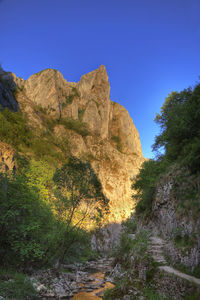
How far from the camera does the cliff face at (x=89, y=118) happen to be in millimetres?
67244

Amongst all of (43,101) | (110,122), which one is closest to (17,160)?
(43,101)

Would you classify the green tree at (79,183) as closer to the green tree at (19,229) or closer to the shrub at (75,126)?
the green tree at (19,229)

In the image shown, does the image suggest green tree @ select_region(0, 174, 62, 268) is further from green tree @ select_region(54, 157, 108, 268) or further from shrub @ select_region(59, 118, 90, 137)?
shrub @ select_region(59, 118, 90, 137)

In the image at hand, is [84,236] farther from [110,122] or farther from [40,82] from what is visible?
[110,122]

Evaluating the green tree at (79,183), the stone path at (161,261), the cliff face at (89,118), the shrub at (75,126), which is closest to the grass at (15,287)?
the green tree at (79,183)

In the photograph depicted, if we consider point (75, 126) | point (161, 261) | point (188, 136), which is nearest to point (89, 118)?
point (75, 126)

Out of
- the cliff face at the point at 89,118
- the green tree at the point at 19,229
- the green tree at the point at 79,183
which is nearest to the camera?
the green tree at the point at 19,229

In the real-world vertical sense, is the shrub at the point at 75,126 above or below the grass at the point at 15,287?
above

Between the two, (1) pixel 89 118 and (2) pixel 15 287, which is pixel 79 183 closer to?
(2) pixel 15 287

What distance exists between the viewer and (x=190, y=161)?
11367 millimetres

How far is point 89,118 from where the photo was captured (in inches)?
3287

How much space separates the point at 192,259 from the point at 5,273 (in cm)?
1332

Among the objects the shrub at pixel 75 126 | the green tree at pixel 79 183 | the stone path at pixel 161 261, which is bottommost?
the stone path at pixel 161 261

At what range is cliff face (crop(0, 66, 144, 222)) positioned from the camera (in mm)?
67244
